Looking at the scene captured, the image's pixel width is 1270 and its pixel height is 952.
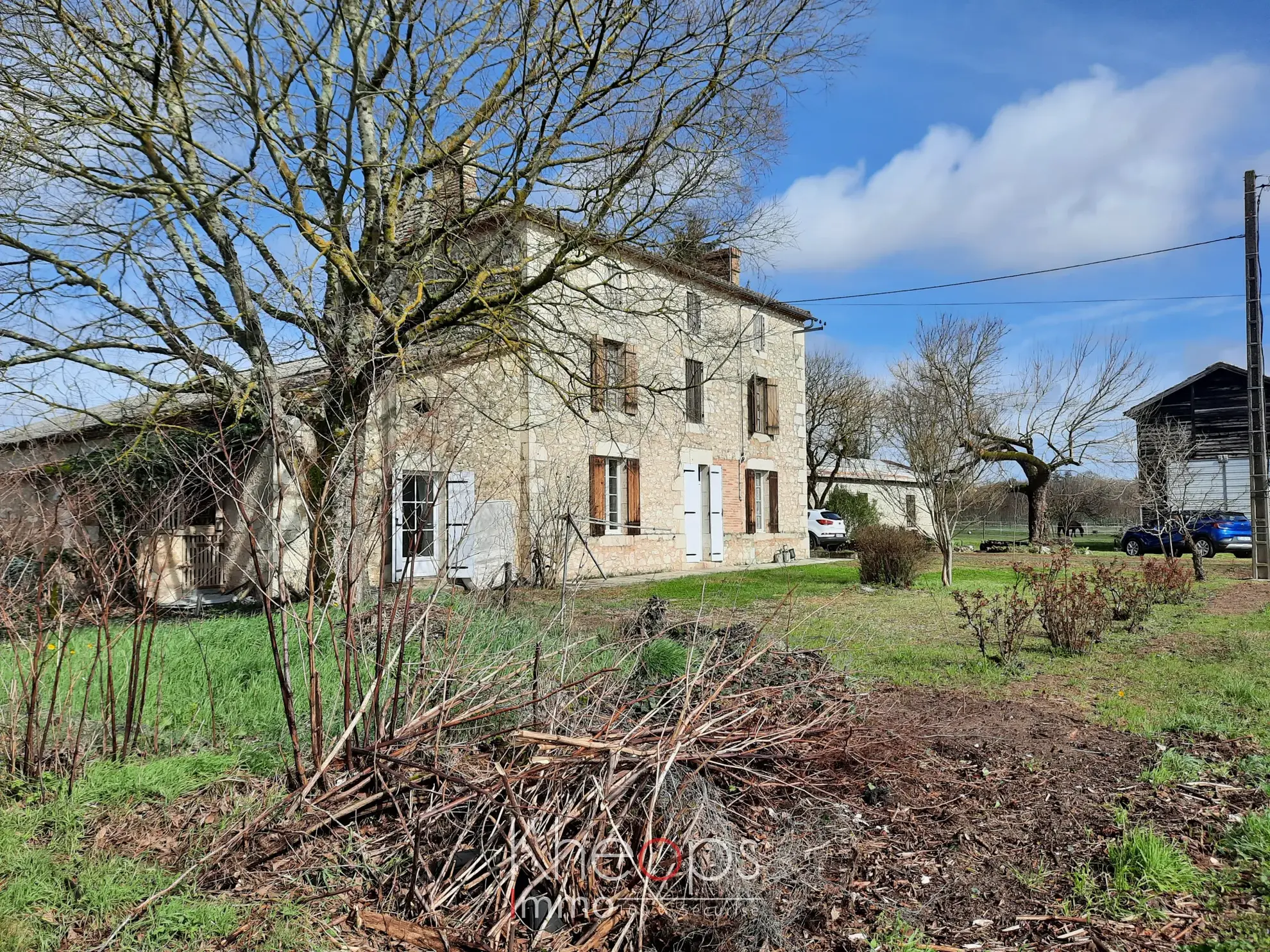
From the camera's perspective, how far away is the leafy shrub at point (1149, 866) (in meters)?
2.96

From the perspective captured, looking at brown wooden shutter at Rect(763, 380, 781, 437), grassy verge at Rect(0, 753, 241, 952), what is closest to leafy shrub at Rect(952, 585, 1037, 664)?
grassy verge at Rect(0, 753, 241, 952)

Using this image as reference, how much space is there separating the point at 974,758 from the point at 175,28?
29.6 ft

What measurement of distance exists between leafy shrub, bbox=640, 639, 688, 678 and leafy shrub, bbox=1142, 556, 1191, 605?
831 cm

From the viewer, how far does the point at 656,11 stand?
7816mm

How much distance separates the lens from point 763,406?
21.0 m

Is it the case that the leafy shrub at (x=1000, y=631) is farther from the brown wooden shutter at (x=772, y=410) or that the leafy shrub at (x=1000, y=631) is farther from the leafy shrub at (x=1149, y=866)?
the brown wooden shutter at (x=772, y=410)

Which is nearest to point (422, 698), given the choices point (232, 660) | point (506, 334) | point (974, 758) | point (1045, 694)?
point (232, 660)

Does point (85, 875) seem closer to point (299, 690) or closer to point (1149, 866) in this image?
point (299, 690)

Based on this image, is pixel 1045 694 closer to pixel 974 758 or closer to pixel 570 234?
pixel 974 758

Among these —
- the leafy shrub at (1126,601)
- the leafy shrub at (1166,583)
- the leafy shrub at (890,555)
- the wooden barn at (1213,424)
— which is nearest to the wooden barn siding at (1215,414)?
the wooden barn at (1213,424)

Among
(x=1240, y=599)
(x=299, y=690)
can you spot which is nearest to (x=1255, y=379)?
(x=1240, y=599)

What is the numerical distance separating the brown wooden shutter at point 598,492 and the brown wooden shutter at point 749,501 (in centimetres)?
538

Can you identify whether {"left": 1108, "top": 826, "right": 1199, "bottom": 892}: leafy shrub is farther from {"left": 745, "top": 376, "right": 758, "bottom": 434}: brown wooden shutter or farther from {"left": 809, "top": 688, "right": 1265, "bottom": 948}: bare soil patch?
{"left": 745, "top": 376, "right": 758, "bottom": 434}: brown wooden shutter

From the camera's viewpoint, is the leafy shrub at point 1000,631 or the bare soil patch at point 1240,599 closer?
the leafy shrub at point 1000,631
